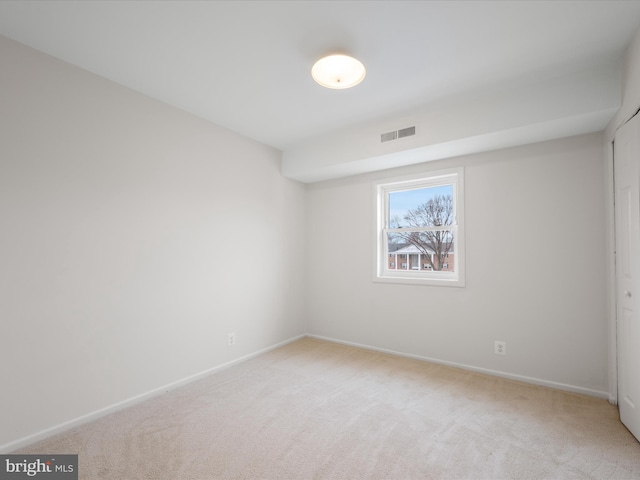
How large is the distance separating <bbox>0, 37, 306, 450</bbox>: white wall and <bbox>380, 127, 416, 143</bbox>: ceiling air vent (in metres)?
1.62

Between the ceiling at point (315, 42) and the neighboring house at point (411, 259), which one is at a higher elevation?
the ceiling at point (315, 42)

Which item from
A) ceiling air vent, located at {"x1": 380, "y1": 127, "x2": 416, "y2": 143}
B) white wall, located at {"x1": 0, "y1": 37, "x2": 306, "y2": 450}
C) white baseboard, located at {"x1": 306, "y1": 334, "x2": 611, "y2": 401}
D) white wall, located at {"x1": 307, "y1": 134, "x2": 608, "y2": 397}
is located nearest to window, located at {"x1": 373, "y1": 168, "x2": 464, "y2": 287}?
white wall, located at {"x1": 307, "y1": 134, "x2": 608, "y2": 397}

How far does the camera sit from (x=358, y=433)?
2.13 meters

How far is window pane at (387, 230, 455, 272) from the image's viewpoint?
3.57 metres

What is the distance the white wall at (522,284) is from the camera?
2.69 metres

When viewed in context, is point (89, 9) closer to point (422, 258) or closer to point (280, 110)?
point (280, 110)

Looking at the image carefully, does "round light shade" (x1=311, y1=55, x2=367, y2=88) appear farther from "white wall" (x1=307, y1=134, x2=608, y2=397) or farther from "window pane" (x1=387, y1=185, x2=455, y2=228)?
"window pane" (x1=387, y1=185, x2=455, y2=228)

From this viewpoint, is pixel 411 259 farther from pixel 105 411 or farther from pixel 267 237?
pixel 105 411

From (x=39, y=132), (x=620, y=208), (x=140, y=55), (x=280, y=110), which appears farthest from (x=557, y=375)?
(x=39, y=132)

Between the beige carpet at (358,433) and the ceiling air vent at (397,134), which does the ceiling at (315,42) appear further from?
the beige carpet at (358,433)

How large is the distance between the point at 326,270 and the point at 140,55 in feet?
10.3

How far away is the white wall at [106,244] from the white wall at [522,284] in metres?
1.88

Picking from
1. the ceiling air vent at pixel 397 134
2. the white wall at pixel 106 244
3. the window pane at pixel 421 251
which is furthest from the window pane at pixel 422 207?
the white wall at pixel 106 244

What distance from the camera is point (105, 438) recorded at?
6.83 ft
